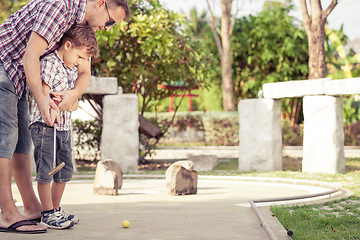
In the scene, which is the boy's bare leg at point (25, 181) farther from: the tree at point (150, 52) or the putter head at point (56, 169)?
the tree at point (150, 52)

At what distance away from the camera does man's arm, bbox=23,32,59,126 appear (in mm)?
3793

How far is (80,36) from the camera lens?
4.04 meters

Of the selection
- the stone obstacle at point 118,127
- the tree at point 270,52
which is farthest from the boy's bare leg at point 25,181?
the tree at point 270,52

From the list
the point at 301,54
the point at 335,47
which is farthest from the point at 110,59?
the point at 335,47

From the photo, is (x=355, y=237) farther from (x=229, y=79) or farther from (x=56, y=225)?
(x=229, y=79)

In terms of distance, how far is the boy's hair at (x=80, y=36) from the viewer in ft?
13.2

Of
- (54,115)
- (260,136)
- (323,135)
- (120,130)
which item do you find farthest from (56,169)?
(260,136)

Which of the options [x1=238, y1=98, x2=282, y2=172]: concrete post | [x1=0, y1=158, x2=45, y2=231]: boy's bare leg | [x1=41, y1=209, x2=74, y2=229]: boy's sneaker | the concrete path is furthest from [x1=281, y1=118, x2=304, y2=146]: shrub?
[x1=0, y1=158, x2=45, y2=231]: boy's bare leg

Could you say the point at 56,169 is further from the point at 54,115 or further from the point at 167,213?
the point at 167,213

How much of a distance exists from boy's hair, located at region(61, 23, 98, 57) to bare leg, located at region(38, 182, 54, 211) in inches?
41.2

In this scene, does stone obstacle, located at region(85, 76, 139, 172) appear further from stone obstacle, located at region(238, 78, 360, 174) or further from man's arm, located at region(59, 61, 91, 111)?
man's arm, located at region(59, 61, 91, 111)

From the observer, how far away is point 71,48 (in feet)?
13.6

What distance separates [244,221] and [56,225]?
1524 mm

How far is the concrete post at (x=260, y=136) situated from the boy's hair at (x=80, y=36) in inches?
279
